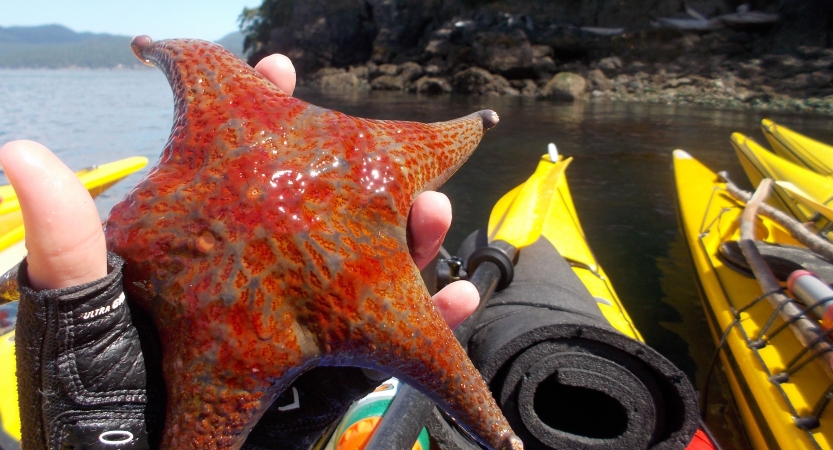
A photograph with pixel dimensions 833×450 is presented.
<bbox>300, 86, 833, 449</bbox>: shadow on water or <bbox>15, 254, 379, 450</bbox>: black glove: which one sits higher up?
<bbox>15, 254, 379, 450</bbox>: black glove

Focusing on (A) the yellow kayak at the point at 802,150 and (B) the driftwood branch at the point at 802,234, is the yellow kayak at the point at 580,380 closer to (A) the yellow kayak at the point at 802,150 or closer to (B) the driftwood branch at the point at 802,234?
(B) the driftwood branch at the point at 802,234

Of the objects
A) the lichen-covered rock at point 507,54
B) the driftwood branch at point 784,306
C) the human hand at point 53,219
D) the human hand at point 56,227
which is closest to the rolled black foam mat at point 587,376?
the driftwood branch at point 784,306

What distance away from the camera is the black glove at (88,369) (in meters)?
1.25

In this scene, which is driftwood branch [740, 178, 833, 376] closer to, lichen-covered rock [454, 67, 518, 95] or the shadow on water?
the shadow on water

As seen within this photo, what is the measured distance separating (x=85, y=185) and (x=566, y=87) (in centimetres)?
2607

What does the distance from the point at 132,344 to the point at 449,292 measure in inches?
42.9

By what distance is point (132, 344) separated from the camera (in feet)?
4.61

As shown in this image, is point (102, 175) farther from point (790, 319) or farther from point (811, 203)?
point (811, 203)

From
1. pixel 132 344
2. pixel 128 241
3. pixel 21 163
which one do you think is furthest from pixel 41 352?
pixel 21 163

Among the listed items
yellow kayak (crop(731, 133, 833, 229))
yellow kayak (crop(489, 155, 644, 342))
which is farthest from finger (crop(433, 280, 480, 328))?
yellow kayak (crop(731, 133, 833, 229))

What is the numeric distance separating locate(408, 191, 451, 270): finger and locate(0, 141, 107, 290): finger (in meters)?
0.87

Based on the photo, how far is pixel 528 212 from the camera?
5.03 meters

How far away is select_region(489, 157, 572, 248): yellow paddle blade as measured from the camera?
452 cm

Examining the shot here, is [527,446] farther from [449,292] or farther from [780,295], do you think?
[780,295]
